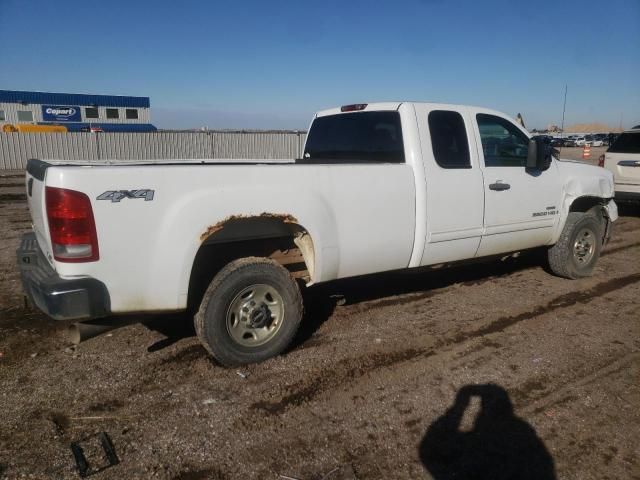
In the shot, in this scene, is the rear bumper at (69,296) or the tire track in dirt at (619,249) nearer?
the rear bumper at (69,296)

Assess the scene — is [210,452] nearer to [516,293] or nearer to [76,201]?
[76,201]

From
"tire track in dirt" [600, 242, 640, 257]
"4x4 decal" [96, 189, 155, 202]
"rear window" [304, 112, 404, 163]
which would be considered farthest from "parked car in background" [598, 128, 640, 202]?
"4x4 decal" [96, 189, 155, 202]

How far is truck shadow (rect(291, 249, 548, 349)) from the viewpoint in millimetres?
5256

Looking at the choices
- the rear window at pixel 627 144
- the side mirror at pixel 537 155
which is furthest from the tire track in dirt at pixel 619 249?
the side mirror at pixel 537 155

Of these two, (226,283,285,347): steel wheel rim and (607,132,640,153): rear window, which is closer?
(226,283,285,347): steel wheel rim

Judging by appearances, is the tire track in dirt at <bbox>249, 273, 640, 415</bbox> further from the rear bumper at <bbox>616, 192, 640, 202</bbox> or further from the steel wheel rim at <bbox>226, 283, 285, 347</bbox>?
the rear bumper at <bbox>616, 192, 640, 202</bbox>

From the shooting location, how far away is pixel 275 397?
3.61 meters

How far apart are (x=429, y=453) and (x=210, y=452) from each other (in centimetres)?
125

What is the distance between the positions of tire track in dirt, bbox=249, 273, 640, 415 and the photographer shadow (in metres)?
0.78

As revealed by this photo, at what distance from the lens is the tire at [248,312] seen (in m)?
3.82

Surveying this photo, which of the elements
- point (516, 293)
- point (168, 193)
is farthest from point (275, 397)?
point (516, 293)

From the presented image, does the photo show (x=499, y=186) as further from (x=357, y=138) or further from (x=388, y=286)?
(x=388, y=286)

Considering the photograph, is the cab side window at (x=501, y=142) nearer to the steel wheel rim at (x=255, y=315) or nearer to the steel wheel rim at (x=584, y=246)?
the steel wheel rim at (x=584, y=246)

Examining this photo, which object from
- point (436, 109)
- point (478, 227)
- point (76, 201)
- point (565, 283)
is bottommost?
point (565, 283)
